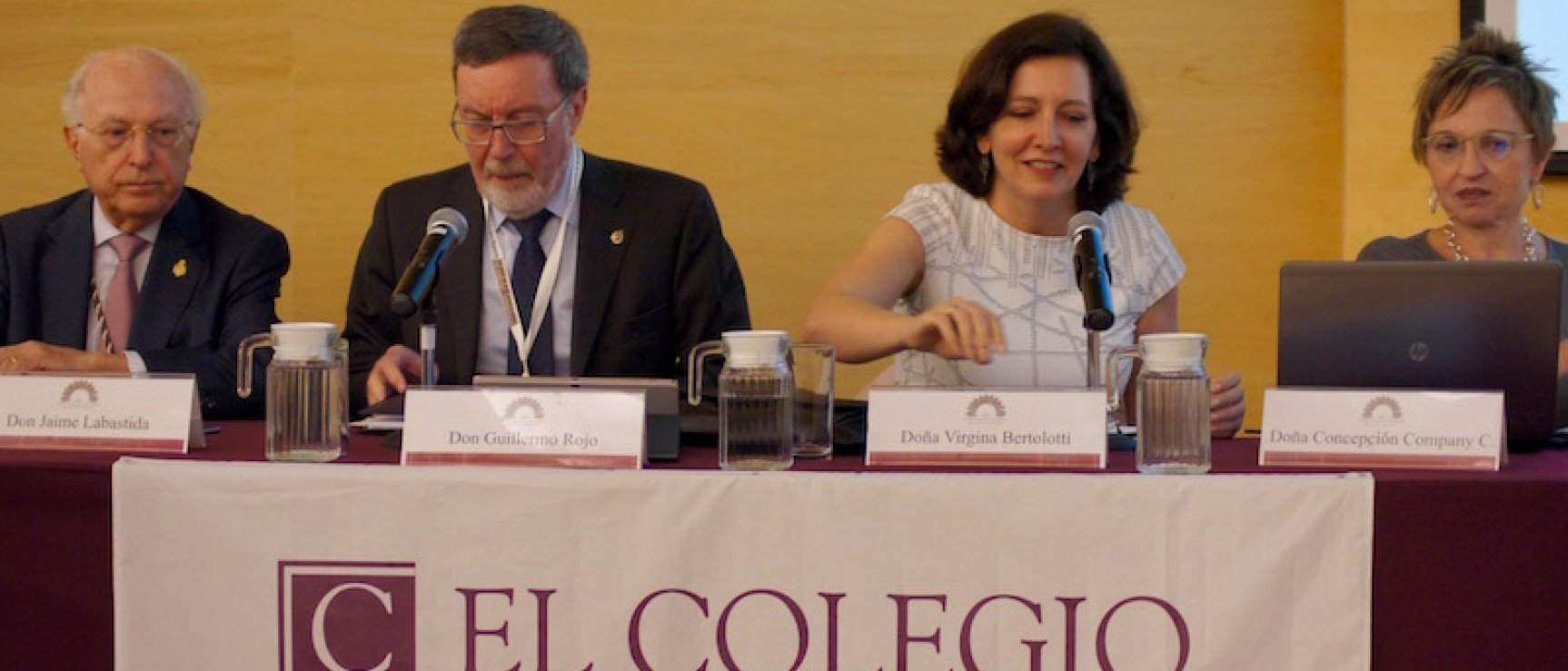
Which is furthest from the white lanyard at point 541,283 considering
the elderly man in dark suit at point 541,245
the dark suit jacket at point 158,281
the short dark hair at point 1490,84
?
the short dark hair at point 1490,84

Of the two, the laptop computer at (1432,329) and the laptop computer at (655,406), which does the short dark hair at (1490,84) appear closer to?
the laptop computer at (1432,329)

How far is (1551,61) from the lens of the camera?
3461 mm

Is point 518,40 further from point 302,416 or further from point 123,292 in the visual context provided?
point 302,416


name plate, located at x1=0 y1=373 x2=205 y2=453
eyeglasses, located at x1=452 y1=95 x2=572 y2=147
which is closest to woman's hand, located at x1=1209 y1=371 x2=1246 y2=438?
eyeglasses, located at x1=452 y1=95 x2=572 y2=147

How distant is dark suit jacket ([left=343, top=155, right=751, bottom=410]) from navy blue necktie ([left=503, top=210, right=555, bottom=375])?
43 millimetres

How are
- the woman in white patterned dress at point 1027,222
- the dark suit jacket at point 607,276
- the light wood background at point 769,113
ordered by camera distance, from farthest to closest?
1. the light wood background at point 769,113
2. the dark suit jacket at point 607,276
3. the woman in white patterned dress at point 1027,222

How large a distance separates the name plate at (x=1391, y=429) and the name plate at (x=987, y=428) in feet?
0.72

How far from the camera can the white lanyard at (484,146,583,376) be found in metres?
2.74

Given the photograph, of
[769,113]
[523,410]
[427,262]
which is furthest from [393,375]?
[769,113]

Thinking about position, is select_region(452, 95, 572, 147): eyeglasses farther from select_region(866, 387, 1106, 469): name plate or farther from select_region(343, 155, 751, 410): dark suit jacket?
select_region(866, 387, 1106, 469): name plate

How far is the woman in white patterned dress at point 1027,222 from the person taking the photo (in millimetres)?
2682

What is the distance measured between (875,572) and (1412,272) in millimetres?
718

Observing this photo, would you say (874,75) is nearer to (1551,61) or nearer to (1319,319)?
(1551,61)

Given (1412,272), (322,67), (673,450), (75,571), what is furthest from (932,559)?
(322,67)
